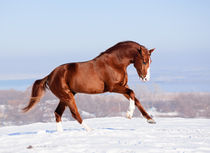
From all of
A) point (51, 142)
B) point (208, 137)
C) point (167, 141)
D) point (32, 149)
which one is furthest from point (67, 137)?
point (208, 137)

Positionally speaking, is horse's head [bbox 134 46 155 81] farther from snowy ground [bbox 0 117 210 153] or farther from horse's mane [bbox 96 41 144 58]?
snowy ground [bbox 0 117 210 153]

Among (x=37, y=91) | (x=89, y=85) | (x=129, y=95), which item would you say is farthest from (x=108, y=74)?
(x=37, y=91)

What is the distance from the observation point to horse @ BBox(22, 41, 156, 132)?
8.19m

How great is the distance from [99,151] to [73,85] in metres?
2.87

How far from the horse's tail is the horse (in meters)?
0.76

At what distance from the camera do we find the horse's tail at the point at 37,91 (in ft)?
30.3

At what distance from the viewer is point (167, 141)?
6.75 meters

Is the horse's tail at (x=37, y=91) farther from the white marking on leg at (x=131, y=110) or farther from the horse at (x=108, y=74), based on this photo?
the white marking on leg at (x=131, y=110)

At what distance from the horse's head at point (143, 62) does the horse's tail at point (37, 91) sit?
2.55 m

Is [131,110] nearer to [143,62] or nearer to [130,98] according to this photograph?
[130,98]

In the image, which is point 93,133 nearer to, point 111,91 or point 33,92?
point 111,91

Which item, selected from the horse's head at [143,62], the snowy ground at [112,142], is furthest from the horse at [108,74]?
the snowy ground at [112,142]

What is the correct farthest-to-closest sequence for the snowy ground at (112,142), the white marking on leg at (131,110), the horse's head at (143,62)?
the horse's head at (143,62)
the white marking on leg at (131,110)
the snowy ground at (112,142)

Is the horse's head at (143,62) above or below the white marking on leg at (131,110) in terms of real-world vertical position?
above
